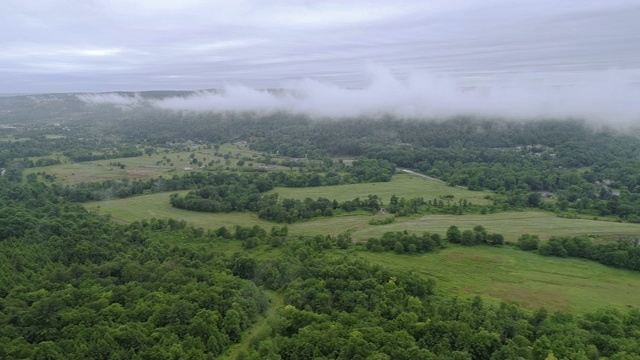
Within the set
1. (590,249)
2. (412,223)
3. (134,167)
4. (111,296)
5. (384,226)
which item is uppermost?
(111,296)

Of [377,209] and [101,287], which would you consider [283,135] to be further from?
[101,287]

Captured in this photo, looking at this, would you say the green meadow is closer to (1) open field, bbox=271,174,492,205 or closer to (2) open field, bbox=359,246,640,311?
(2) open field, bbox=359,246,640,311

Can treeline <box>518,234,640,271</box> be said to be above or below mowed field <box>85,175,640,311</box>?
above

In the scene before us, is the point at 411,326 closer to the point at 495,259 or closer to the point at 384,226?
the point at 495,259

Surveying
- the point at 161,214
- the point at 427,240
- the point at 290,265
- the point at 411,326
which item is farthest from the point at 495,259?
the point at 161,214

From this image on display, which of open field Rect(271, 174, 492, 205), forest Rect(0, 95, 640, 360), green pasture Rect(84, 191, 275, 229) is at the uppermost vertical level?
forest Rect(0, 95, 640, 360)

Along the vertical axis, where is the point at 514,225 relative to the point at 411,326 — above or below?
below

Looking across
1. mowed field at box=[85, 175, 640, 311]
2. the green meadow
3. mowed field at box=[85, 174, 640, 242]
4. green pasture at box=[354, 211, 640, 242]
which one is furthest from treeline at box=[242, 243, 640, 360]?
green pasture at box=[354, 211, 640, 242]
